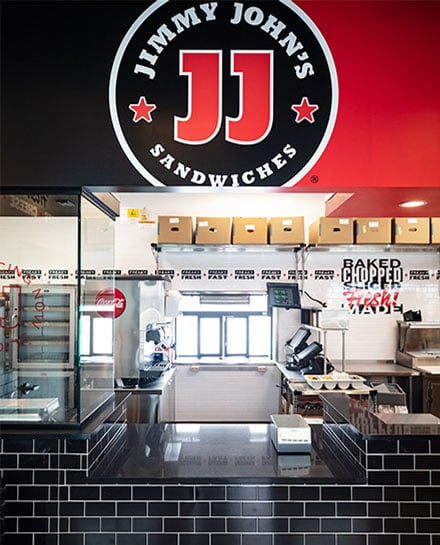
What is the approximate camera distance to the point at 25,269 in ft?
8.37

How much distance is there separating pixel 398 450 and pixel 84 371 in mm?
1454

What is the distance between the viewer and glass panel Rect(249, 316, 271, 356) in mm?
5559

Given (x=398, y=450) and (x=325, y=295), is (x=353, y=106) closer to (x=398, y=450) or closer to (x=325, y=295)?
(x=398, y=450)

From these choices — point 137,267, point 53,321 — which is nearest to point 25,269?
point 53,321

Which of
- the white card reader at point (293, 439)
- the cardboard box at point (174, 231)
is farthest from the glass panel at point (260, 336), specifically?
the white card reader at point (293, 439)

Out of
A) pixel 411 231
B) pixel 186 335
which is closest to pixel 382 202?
pixel 411 231

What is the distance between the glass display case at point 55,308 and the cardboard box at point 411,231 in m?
3.45

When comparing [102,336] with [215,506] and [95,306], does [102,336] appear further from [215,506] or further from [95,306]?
[215,506]

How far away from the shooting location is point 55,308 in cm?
235

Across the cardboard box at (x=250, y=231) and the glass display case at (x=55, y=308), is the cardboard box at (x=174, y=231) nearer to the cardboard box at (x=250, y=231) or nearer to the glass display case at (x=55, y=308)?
the cardboard box at (x=250, y=231)

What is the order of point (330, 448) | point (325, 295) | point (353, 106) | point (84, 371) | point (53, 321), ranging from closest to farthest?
point (353, 106), point (84, 371), point (330, 448), point (53, 321), point (325, 295)

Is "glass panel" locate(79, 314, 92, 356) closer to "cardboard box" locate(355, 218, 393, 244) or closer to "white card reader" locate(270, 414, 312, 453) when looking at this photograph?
"white card reader" locate(270, 414, 312, 453)

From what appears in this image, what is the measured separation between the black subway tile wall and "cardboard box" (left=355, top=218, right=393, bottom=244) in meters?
3.19

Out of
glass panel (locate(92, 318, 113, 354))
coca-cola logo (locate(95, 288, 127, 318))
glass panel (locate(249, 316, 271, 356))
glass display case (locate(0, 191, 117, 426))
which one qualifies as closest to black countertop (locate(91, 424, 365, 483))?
glass display case (locate(0, 191, 117, 426))
